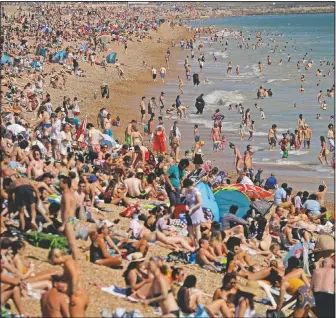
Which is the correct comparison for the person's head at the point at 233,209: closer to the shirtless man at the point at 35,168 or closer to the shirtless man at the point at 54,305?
the shirtless man at the point at 35,168

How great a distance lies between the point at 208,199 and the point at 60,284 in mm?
6125

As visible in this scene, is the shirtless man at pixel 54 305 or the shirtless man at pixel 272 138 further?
the shirtless man at pixel 272 138

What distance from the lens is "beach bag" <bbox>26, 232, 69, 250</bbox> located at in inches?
402

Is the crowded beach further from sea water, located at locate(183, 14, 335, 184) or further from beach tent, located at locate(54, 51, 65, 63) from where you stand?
beach tent, located at locate(54, 51, 65, 63)

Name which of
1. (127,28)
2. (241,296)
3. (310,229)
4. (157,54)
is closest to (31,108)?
(310,229)

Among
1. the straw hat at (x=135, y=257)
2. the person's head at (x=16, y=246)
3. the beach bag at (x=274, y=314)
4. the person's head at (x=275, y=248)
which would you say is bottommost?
the beach bag at (x=274, y=314)

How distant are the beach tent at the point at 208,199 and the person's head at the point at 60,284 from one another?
569 centimetres

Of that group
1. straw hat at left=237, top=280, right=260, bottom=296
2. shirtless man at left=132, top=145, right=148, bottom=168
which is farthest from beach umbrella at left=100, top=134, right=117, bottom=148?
straw hat at left=237, top=280, right=260, bottom=296

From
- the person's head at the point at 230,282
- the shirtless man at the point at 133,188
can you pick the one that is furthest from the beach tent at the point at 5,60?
the person's head at the point at 230,282

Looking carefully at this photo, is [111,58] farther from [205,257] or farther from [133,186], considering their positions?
[205,257]

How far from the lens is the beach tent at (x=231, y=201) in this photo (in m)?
14.0

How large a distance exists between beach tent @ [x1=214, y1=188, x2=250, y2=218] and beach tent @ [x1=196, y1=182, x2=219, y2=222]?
20 cm

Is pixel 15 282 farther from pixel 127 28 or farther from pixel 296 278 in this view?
pixel 127 28

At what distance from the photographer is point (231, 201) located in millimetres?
14039
